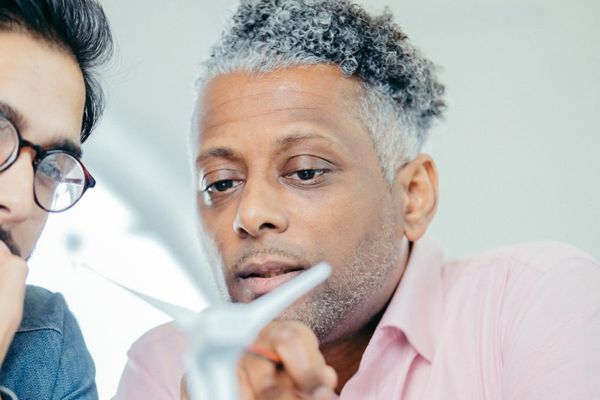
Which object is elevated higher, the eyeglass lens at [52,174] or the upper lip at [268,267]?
the eyeglass lens at [52,174]

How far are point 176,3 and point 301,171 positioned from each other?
0.47 metres

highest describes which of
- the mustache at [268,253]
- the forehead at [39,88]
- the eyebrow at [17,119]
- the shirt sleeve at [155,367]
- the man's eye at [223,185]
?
the forehead at [39,88]

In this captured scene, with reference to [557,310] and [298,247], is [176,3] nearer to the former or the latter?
[298,247]

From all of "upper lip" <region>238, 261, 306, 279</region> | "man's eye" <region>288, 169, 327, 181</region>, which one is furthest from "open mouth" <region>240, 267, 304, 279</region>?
"man's eye" <region>288, 169, 327, 181</region>

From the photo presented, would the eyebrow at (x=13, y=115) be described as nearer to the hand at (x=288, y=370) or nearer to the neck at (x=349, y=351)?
the hand at (x=288, y=370)

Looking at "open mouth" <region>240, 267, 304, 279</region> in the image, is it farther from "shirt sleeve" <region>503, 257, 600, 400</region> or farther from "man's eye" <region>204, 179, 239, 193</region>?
"shirt sleeve" <region>503, 257, 600, 400</region>

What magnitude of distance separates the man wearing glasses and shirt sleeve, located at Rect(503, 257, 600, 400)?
0.47 meters

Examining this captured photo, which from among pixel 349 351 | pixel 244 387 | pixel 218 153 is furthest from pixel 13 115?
pixel 349 351

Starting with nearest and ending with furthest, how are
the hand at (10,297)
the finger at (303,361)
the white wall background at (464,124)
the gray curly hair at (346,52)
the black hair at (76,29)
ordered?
the finger at (303,361) < the hand at (10,297) < the black hair at (76,29) < the gray curly hair at (346,52) < the white wall background at (464,124)

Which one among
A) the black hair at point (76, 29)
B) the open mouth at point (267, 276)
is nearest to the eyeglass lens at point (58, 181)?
the black hair at point (76, 29)

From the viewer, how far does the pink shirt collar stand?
0.91 m

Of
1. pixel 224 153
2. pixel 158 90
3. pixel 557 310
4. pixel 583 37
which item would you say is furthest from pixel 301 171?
pixel 583 37

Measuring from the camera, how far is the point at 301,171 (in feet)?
2.93

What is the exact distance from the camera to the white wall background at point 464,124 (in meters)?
1.15
